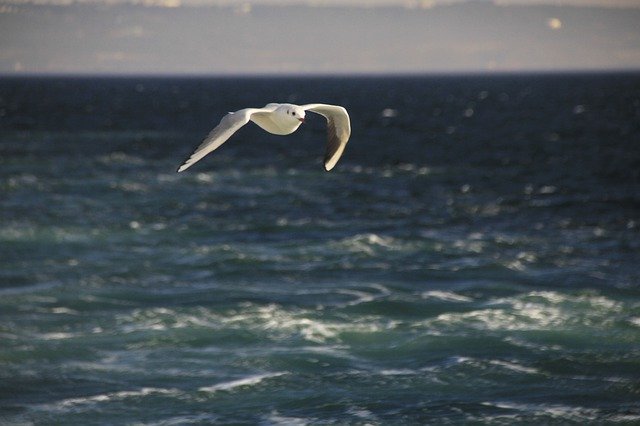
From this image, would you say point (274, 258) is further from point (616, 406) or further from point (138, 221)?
point (616, 406)

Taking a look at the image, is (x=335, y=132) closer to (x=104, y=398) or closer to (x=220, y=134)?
(x=220, y=134)

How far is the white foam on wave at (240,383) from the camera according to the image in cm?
2330

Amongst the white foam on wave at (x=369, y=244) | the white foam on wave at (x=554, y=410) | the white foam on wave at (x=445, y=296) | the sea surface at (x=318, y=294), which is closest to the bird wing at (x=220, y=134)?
the sea surface at (x=318, y=294)

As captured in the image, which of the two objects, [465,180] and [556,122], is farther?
[556,122]

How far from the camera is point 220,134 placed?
1434 centimetres

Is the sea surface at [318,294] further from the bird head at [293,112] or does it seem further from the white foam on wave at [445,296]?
the bird head at [293,112]

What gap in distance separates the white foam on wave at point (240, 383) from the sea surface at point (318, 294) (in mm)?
67

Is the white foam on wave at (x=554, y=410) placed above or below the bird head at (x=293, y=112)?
below

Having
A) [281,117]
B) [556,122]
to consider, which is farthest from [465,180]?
[556,122]

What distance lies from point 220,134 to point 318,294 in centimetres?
1788

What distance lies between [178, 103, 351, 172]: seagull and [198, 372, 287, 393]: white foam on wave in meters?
7.42

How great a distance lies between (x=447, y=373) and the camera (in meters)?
24.2

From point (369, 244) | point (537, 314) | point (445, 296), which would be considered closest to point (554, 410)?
point (537, 314)

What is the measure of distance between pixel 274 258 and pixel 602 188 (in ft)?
81.8
